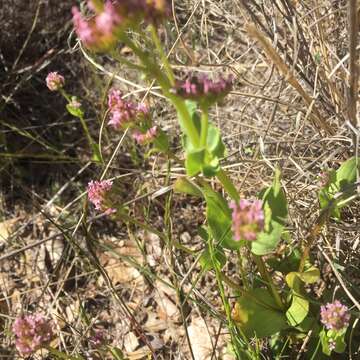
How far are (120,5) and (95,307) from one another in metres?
1.56

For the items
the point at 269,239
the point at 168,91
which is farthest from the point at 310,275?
the point at 168,91

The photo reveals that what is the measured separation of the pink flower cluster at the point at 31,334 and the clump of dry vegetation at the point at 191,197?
0.01 m

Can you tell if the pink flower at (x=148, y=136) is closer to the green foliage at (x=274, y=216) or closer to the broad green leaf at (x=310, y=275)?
the green foliage at (x=274, y=216)

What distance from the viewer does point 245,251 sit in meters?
2.12

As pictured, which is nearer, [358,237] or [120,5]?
[120,5]

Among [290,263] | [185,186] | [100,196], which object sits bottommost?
[290,263]

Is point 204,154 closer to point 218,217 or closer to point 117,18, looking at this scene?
point 218,217

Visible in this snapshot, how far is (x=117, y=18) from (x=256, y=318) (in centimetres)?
106

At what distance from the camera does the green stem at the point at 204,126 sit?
136cm

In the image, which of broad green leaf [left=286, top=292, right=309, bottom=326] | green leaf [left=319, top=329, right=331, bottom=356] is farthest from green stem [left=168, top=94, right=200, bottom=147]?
green leaf [left=319, top=329, right=331, bottom=356]

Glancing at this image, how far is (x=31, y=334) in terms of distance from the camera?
1.58 meters

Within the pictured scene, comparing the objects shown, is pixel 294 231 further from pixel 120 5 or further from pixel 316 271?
pixel 120 5

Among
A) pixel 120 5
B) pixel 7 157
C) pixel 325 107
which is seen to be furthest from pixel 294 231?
pixel 7 157

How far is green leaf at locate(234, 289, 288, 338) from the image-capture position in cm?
179
